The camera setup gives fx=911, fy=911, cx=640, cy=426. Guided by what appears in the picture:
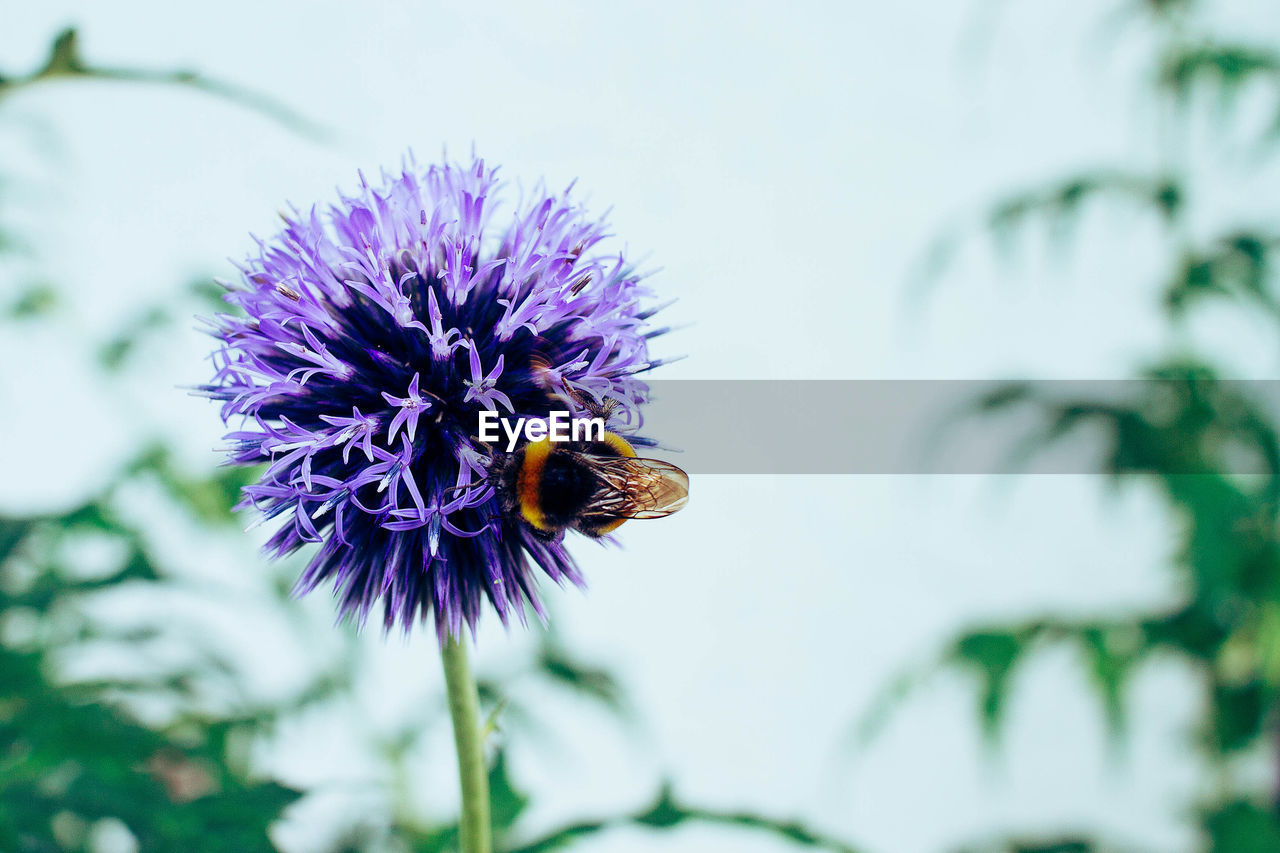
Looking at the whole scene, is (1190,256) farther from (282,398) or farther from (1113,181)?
(282,398)

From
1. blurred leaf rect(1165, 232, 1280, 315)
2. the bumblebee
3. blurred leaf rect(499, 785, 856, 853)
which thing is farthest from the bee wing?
blurred leaf rect(1165, 232, 1280, 315)

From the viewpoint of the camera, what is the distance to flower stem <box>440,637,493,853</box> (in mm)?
334

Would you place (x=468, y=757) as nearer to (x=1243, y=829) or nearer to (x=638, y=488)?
(x=638, y=488)

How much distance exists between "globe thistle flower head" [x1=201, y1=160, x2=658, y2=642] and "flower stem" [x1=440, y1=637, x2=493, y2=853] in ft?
0.10

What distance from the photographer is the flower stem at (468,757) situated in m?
→ 0.33

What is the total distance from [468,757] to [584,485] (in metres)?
0.12

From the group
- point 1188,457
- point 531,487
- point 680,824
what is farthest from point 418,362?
point 1188,457

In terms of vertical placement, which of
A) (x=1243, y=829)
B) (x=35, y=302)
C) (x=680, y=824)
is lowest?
(x=1243, y=829)

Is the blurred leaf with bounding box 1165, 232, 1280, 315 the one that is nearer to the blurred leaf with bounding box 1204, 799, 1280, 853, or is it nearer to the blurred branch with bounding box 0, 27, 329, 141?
the blurred leaf with bounding box 1204, 799, 1280, 853

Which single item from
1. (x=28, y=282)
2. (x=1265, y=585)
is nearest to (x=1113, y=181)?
(x=1265, y=585)

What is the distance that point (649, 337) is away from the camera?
1.38ft

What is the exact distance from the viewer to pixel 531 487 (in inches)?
15.2

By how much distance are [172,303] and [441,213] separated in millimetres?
440

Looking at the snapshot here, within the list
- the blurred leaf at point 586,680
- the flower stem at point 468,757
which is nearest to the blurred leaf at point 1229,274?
the blurred leaf at point 586,680
